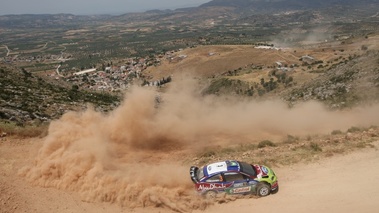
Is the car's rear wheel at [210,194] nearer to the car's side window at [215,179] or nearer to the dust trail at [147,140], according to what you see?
the dust trail at [147,140]

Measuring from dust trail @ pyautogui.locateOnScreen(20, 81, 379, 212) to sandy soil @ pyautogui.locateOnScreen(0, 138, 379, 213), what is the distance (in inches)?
22.7

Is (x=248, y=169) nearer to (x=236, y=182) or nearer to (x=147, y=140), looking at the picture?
(x=236, y=182)

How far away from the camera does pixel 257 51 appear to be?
106125 millimetres

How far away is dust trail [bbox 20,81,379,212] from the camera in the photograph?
15320 mm

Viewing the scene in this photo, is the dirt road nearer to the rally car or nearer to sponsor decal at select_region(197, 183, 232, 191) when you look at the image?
the rally car

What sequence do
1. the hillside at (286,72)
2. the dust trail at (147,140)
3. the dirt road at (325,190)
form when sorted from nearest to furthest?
the dirt road at (325,190)
the dust trail at (147,140)
the hillside at (286,72)

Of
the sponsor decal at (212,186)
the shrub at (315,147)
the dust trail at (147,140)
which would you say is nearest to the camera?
the sponsor decal at (212,186)

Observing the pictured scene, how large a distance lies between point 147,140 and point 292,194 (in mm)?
10873

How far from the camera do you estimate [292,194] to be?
49.8 feet

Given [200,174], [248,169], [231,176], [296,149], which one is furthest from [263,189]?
[296,149]

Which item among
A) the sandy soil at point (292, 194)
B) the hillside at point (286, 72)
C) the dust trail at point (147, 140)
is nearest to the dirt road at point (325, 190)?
the sandy soil at point (292, 194)

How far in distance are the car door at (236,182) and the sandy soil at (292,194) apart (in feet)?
1.61

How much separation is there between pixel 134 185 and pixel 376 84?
99.0 ft

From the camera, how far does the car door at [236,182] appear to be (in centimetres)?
1509
